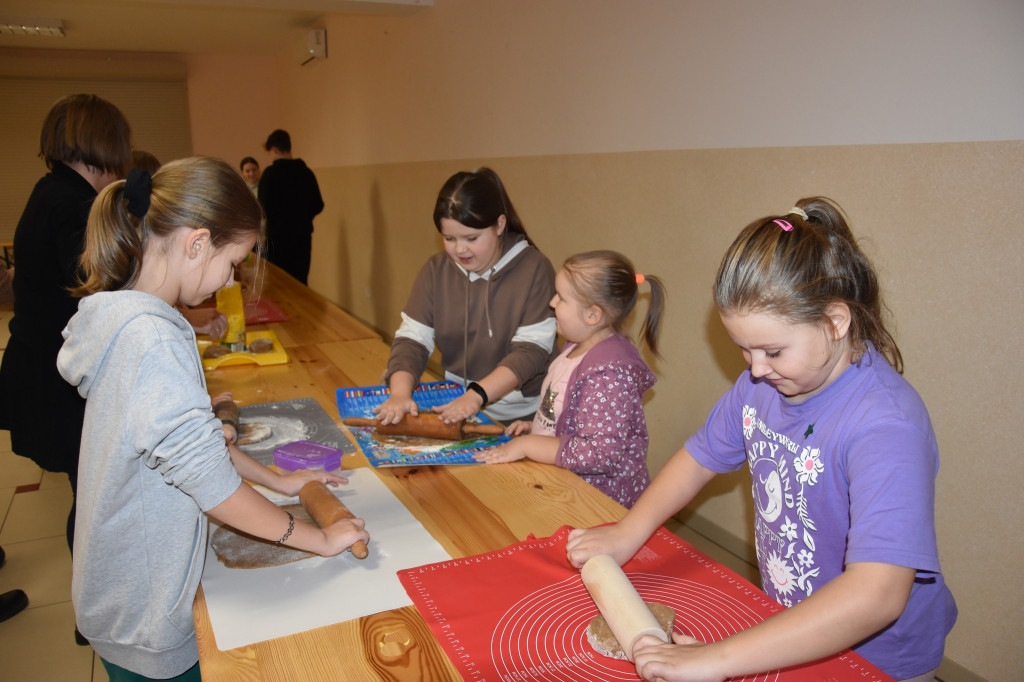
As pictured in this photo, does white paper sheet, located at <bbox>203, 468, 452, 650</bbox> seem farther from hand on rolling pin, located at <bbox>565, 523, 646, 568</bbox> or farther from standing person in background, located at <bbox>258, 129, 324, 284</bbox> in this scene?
standing person in background, located at <bbox>258, 129, 324, 284</bbox>

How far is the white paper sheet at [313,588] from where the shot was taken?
3.15ft

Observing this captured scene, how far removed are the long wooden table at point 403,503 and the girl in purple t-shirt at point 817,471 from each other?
178 mm

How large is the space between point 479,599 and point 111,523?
545mm

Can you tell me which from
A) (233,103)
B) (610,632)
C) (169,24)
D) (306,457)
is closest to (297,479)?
(306,457)

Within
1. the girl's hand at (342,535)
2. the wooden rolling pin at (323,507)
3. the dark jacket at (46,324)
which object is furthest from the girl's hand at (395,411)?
the dark jacket at (46,324)

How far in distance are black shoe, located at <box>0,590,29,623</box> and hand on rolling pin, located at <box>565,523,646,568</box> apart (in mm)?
1985

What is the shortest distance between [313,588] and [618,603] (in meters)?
0.45

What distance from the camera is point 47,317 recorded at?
73.2 inches

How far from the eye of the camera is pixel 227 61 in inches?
341

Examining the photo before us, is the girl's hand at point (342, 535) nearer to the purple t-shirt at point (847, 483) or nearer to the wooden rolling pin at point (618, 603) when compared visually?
the wooden rolling pin at point (618, 603)

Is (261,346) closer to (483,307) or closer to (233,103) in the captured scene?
(483,307)

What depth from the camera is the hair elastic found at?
1.05 meters

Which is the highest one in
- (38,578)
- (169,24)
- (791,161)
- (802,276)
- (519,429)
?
(169,24)

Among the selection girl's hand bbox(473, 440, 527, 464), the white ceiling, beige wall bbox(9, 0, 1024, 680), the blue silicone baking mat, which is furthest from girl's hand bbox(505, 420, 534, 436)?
the white ceiling
